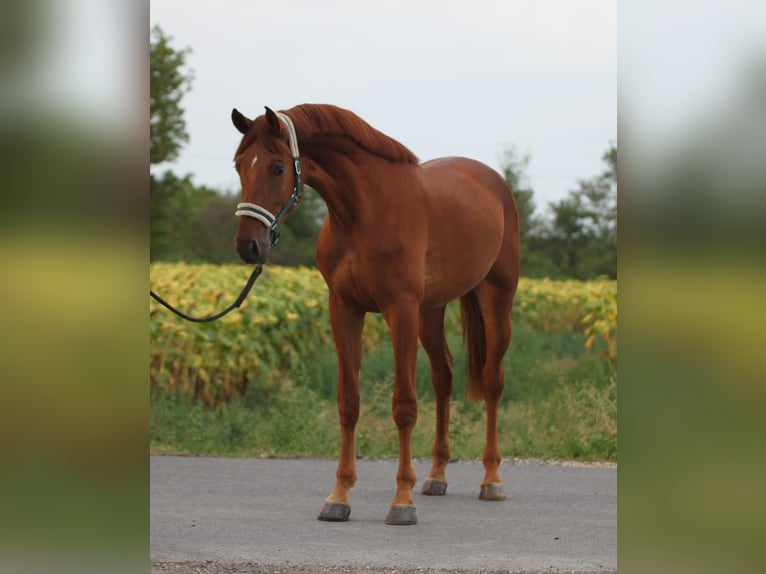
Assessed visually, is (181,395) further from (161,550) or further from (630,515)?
(630,515)

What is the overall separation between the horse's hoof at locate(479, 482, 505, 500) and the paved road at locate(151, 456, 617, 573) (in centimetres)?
7

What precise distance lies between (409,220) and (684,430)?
4.19 meters

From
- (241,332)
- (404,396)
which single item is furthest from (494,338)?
(241,332)

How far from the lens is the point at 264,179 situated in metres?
5.30

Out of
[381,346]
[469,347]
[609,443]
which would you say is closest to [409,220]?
[469,347]

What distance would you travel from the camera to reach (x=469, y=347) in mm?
7367

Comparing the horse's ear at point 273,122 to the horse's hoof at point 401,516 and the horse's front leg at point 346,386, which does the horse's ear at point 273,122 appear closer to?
the horse's front leg at point 346,386

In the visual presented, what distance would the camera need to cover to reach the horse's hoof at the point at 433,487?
695 cm

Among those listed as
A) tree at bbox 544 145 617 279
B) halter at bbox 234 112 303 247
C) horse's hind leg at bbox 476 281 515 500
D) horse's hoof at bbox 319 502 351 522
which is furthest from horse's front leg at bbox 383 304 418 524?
tree at bbox 544 145 617 279

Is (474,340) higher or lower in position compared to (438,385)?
higher

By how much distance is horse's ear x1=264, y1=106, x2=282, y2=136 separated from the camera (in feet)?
17.2

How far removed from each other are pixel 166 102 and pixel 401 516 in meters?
20.3

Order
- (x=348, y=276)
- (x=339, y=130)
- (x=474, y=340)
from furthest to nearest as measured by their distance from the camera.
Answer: (x=474, y=340) → (x=348, y=276) → (x=339, y=130)

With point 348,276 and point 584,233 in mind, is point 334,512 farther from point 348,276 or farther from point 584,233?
point 584,233
